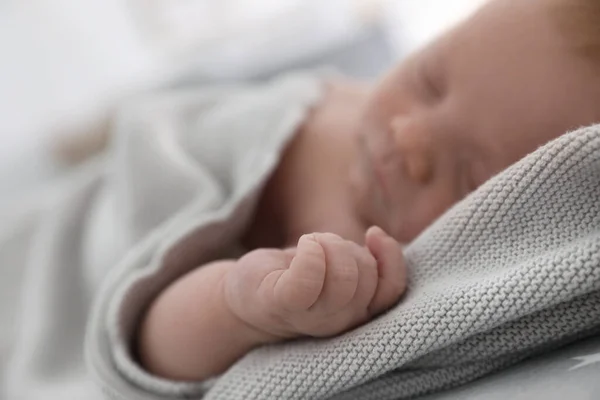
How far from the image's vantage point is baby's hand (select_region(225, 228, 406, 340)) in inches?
20.4

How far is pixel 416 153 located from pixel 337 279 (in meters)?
0.23

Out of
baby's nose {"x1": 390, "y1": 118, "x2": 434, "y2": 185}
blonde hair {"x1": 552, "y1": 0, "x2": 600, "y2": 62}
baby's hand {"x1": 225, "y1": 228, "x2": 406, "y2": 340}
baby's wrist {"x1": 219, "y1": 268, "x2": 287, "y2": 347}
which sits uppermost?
blonde hair {"x1": 552, "y1": 0, "x2": 600, "y2": 62}

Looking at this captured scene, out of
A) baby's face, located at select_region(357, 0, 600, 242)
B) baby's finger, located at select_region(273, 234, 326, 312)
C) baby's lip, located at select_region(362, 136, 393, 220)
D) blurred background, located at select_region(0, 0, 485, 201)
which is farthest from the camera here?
blurred background, located at select_region(0, 0, 485, 201)

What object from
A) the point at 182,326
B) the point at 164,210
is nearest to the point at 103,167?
the point at 164,210

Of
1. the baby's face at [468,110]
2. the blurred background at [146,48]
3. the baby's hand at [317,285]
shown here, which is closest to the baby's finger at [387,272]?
the baby's hand at [317,285]

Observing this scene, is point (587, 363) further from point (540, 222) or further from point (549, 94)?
point (549, 94)

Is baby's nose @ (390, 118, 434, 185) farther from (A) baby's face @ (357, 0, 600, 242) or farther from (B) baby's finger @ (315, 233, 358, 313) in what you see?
(B) baby's finger @ (315, 233, 358, 313)

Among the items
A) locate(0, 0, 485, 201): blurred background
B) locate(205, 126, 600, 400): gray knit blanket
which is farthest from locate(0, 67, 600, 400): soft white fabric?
locate(0, 0, 485, 201): blurred background

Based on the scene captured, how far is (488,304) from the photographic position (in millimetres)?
523

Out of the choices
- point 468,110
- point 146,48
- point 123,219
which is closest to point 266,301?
point 468,110

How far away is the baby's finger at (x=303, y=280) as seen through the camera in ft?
1.69

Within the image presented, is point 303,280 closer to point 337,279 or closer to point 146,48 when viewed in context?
point 337,279

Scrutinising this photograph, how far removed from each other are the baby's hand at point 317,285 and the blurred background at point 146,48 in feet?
2.55

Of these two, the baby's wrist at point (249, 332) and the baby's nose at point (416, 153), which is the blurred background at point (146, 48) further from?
the baby's wrist at point (249, 332)
